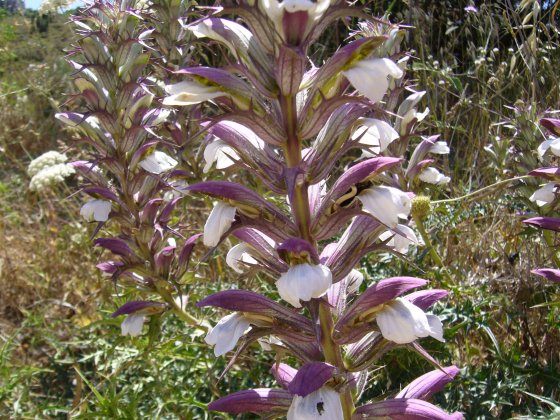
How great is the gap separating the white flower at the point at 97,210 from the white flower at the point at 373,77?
73.3 inches

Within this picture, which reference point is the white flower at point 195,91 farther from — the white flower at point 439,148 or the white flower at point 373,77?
the white flower at point 439,148

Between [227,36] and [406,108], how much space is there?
6.47 feet

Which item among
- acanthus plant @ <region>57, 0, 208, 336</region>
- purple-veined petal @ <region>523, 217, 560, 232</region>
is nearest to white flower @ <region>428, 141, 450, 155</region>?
purple-veined petal @ <region>523, 217, 560, 232</region>

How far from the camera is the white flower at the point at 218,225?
174 centimetres

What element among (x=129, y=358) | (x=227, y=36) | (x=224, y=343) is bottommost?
(x=129, y=358)

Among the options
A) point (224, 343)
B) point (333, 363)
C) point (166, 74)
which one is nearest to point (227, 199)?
point (224, 343)

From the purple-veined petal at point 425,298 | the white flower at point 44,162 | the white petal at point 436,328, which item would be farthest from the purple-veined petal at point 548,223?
the white flower at point 44,162

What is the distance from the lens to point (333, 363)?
189 centimetres

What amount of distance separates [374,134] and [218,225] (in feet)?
1.82

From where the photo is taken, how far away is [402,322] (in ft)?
5.54

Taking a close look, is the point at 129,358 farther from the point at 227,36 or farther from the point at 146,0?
the point at 227,36

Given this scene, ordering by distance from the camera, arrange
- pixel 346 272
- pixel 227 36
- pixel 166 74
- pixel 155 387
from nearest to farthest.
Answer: pixel 227 36, pixel 346 272, pixel 155 387, pixel 166 74

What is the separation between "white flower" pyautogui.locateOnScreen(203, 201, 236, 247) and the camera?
1735 mm

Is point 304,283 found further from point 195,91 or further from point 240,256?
point 195,91
